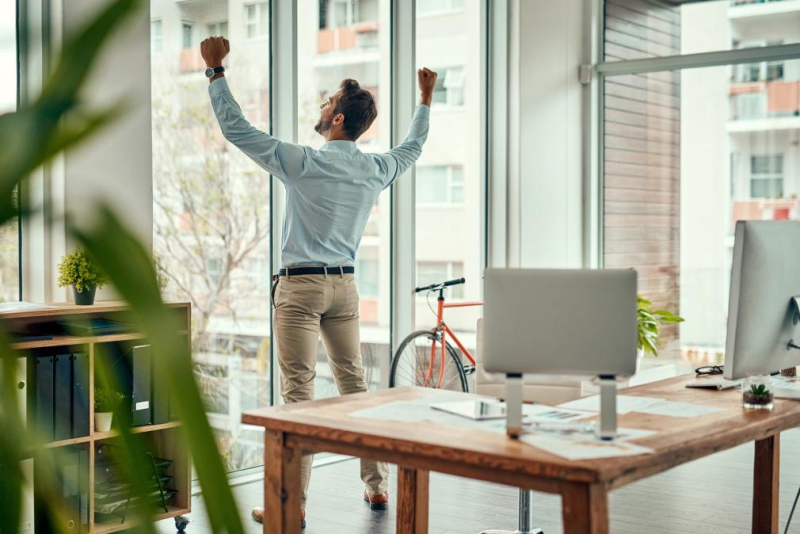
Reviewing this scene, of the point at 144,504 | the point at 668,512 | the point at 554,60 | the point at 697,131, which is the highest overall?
the point at 554,60

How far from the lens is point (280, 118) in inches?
188

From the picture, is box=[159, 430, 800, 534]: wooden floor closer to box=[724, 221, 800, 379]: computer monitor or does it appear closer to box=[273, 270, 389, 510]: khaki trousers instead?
box=[273, 270, 389, 510]: khaki trousers

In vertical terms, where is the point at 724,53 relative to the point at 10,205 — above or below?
above

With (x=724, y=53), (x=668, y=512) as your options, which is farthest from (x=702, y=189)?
(x=668, y=512)

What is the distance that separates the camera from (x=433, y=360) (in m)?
5.50

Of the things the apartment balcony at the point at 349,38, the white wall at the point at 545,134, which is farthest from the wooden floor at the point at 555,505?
the apartment balcony at the point at 349,38

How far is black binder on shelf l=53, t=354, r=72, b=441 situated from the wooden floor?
568mm

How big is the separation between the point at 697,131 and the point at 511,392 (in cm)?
519

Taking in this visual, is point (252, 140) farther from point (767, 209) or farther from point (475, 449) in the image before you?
point (767, 209)

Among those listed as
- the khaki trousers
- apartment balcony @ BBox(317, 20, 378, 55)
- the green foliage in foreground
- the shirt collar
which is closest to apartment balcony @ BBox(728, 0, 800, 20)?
apartment balcony @ BBox(317, 20, 378, 55)

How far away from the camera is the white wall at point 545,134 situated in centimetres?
627

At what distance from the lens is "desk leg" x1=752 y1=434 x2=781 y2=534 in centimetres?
282

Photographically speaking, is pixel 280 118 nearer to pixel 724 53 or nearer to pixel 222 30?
pixel 222 30

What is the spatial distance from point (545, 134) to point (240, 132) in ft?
11.3
